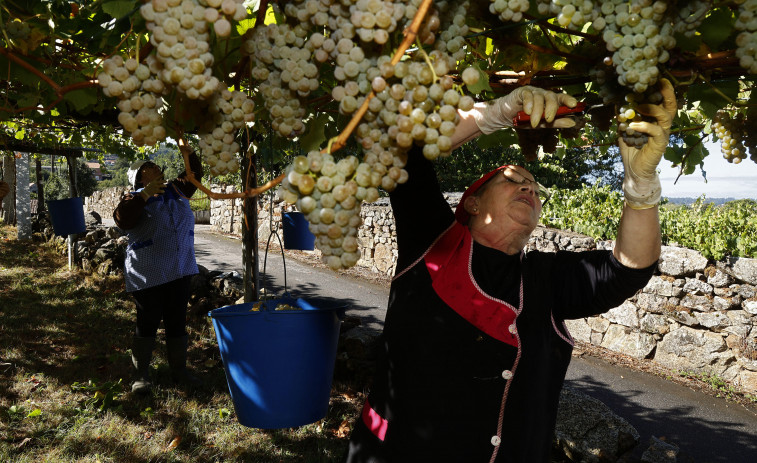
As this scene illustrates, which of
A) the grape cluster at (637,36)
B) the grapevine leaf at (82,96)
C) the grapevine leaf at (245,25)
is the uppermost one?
the grapevine leaf at (245,25)

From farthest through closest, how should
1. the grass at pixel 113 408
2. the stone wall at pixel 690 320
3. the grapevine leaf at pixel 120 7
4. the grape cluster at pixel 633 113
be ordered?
the stone wall at pixel 690 320 < the grass at pixel 113 408 < the grape cluster at pixel 633 113 < the grapevine leaf at pixel 120 7

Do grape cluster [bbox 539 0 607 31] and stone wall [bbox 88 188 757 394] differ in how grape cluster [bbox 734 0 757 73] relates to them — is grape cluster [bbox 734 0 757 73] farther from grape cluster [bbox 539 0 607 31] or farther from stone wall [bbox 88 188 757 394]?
stone wall [bbox 88 188 757 394]

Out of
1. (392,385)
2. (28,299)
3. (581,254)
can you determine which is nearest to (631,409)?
(581,254)

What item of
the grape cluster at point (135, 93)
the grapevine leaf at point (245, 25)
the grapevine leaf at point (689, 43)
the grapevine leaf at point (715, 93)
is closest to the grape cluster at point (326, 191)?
the grape cluster at point (135, 93)

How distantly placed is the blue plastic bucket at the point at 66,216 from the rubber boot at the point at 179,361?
3.98 m

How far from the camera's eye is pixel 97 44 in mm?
1553

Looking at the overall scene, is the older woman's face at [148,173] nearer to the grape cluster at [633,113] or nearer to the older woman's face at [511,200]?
the older woman's face at [511,200]

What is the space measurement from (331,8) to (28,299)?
825 cm

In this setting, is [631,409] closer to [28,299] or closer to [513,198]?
[513,198]

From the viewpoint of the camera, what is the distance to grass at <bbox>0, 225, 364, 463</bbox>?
11.3 ft

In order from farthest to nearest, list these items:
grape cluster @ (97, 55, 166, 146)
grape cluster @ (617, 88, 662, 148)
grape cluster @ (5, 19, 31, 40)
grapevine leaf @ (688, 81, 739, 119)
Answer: grapevine leaf @ (688, 81, 739, 119) → grape cluster @ (5, 19, 31, 40) → grape cluster @ (617, 88, 662, 148) → grape cluster @ (97, 55, 166, 146)

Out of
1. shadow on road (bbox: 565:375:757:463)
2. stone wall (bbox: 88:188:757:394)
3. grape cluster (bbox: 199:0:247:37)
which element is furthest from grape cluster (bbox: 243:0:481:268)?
stone wall (bbox: 88:188:757:394)

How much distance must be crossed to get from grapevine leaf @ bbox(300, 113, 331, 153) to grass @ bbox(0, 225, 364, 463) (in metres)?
2.87

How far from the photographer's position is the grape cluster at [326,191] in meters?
0.72
